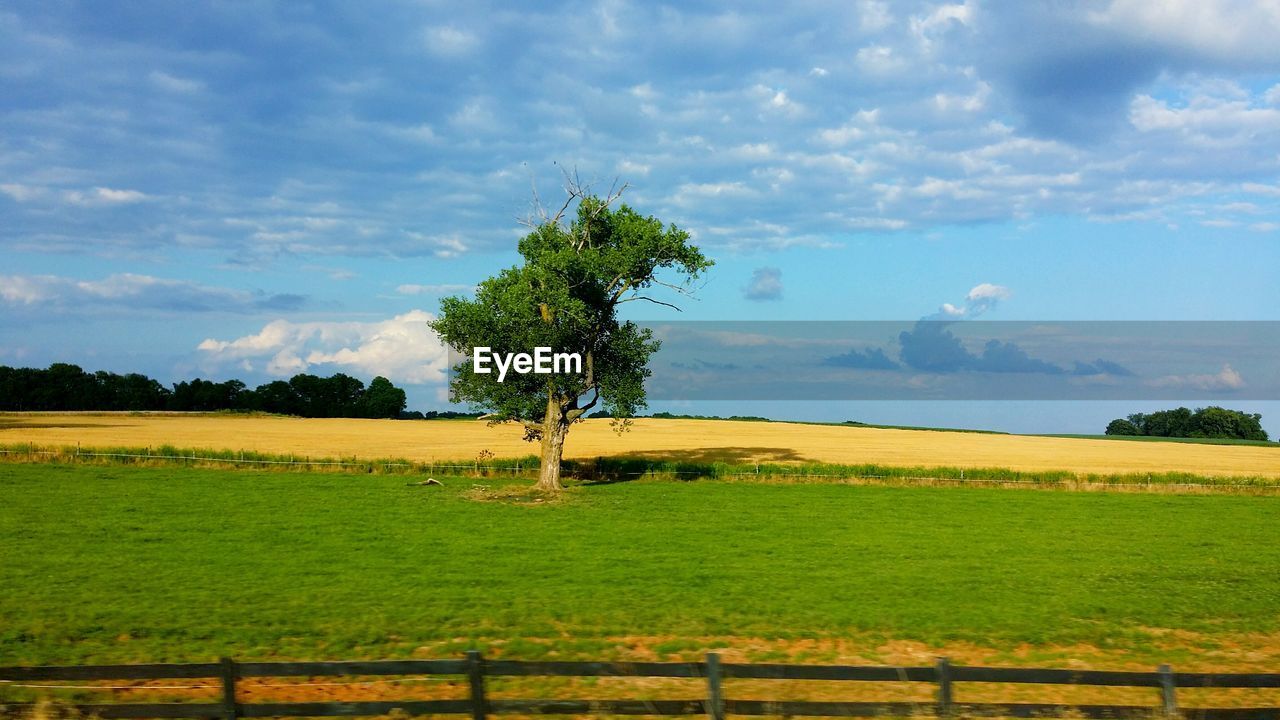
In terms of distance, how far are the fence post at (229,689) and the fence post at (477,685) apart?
10.1ft

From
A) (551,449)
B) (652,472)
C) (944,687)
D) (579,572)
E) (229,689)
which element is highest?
(551,449)

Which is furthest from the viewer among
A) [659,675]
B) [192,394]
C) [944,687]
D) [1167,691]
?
[192,394]

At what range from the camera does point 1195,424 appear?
152 metres

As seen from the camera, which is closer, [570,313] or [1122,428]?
[570,313]

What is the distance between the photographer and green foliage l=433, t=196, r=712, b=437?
140ft

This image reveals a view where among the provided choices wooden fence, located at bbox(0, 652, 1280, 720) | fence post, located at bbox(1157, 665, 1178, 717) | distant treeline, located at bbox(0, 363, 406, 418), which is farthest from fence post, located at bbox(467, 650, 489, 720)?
distant treeline, located at bbox(0, 363, 406, 418)

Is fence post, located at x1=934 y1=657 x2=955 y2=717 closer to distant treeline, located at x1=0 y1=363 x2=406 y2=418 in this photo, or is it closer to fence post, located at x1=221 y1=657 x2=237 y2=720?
fence post, located at x1=221 y1=657 x2=237 y2=720

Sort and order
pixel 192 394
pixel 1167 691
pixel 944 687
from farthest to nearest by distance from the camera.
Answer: pixel 192 394
pixel 1167 691
pixel 944 687

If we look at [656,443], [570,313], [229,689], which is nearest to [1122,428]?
[656,443]

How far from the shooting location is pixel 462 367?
44.6 meters

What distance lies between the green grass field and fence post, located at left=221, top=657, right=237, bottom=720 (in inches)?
187

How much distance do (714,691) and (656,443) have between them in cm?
7219

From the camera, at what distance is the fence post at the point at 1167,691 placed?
10984 mm

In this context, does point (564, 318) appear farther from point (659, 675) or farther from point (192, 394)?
point (192, 394)
